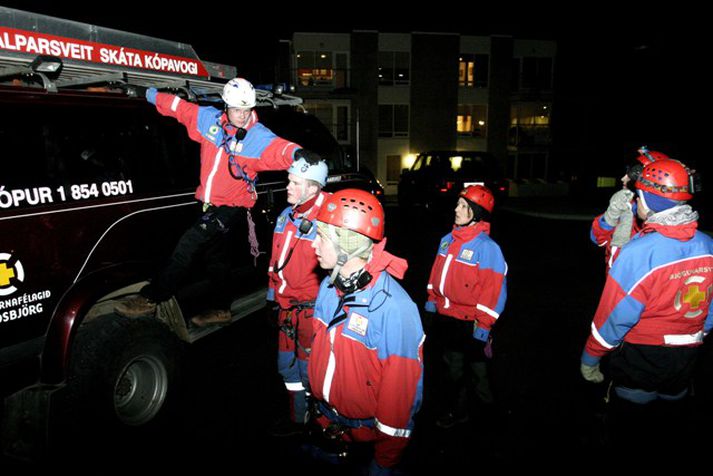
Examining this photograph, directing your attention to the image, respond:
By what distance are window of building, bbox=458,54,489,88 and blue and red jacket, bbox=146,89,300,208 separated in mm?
29349

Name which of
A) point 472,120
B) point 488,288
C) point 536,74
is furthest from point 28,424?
point 536,74

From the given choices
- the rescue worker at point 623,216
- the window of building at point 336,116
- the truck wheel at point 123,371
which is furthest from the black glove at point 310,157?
the window of building at point 336,116

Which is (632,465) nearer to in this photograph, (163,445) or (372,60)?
(163,445)

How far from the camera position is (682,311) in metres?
2.76

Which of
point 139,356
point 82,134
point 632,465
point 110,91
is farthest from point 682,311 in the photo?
point 110,91

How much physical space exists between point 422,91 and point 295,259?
2819 centimetres

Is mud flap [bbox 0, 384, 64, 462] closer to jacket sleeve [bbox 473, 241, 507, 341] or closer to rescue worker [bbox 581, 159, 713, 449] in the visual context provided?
jacket sleeve [bbox 473, 241, 507, 341]

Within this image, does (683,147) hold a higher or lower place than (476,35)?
lower

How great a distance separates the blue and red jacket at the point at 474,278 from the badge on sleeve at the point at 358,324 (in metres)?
1.68

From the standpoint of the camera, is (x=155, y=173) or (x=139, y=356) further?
(x=155, y=173)

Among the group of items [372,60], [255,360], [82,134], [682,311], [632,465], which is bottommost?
[255,360]

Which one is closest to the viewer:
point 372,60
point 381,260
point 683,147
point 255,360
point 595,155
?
point 381,260

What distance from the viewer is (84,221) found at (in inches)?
133

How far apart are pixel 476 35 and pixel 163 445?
1237 inches
